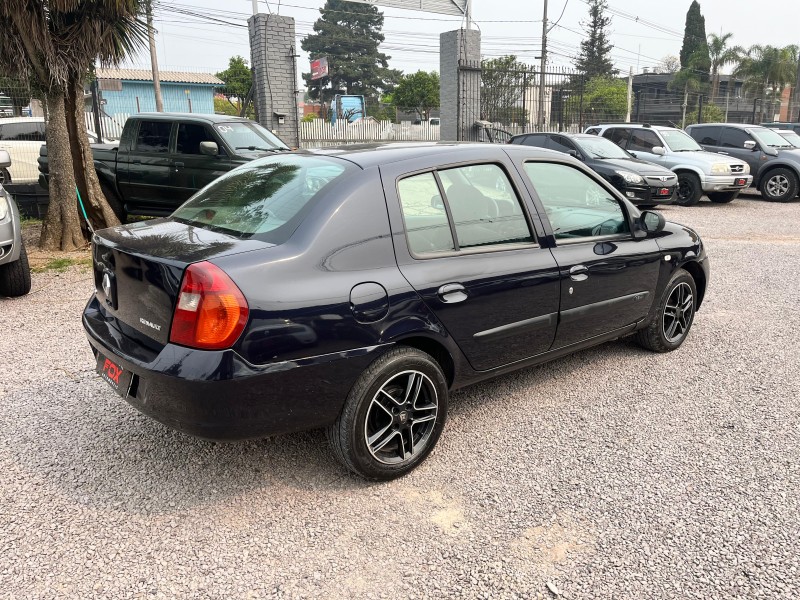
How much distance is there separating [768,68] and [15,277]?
53021 millimetres

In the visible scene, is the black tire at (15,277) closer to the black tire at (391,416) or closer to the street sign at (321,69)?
the black tire at (391,416)

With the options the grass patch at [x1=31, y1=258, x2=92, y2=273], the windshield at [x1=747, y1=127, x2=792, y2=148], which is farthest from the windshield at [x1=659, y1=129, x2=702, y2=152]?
the grass patch at [x1=31, y1=258, x2=92, y2=273]

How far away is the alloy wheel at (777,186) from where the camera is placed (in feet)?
48.6

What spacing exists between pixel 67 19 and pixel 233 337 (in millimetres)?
6922

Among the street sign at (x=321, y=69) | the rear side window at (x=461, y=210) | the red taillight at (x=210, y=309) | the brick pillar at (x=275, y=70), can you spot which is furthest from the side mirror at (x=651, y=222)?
the street sign at (x=321, y=69)

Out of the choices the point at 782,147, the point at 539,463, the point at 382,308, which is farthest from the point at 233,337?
the point at 782,147

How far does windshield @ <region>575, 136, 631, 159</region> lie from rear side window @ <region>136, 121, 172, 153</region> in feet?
25.3

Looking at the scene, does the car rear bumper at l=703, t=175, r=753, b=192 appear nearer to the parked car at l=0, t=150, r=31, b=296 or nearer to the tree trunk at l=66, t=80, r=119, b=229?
the tree trunk at l=66, t=80, r=119, b=229

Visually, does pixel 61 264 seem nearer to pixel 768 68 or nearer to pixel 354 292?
pixel 354 292

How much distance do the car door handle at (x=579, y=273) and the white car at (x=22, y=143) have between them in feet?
36.9

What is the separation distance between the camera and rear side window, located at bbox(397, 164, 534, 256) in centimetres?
321

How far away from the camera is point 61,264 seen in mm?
7688

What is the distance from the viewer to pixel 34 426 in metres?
3.67

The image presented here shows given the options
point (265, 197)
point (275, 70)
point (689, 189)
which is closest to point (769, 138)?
point (689, 189)
